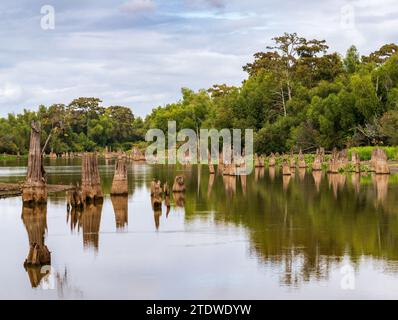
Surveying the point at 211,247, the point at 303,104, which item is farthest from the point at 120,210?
the point at 303,104

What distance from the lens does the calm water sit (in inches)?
728

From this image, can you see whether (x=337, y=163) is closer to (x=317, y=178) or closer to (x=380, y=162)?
(x=317, y=178)

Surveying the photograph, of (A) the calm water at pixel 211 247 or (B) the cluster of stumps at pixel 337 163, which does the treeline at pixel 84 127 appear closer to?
(B) the cluster of stumps at pixel 337 163

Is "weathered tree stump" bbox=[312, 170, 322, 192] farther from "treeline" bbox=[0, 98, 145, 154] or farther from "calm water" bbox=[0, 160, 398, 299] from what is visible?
"treeline" bbox=[0, 98, 145, 154]

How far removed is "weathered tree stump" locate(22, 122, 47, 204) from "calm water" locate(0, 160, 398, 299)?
2.60 ft

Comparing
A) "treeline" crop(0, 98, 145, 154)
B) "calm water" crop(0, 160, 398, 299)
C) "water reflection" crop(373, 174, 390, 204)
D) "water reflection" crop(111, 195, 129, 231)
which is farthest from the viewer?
"treeline" crop(0, 98, 145, 154)

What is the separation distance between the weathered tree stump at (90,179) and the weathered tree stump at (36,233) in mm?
2342

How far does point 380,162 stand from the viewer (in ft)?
178

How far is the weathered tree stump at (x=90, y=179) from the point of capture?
3459 cm

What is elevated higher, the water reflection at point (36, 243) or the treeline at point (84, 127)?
the treeline at point (84, 127)

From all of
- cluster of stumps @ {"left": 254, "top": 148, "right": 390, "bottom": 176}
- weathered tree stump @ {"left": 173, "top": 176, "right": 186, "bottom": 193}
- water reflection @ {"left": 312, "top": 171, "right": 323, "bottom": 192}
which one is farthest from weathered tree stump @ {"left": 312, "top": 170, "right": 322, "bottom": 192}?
weathered tree stump @ {"left": 173, "top": 176, "right": 186, "bottom": 193}

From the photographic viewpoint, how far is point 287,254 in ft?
74.0

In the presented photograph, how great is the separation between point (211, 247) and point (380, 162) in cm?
3253

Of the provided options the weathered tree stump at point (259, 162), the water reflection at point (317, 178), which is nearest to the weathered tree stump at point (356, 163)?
the water reflection at point (317, 178)
